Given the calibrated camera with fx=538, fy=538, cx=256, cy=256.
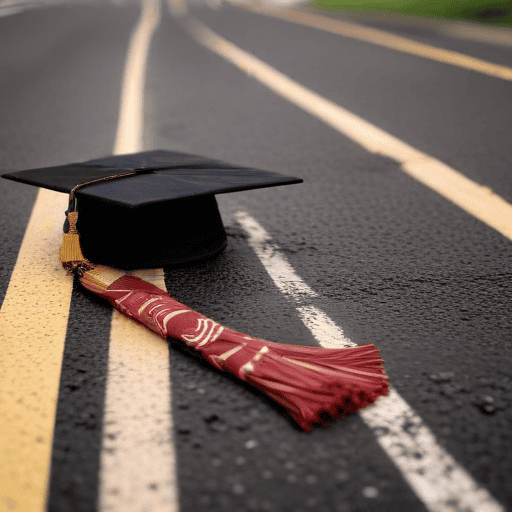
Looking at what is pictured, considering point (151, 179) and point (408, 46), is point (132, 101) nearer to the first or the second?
point (151, 179)

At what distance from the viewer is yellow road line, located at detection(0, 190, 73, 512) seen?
1170 millimetres

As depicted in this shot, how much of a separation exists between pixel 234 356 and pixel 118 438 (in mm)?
383

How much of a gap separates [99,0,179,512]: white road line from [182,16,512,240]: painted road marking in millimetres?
1779

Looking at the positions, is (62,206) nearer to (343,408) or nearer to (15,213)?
(15,213)

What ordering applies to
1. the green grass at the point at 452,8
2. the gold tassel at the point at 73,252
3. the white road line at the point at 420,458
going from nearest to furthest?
the white road line at the point at 420,458, the gold tassel at the point at 73,252, the green grass at the point at 452,8

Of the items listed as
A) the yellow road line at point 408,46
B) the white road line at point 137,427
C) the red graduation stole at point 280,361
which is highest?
the yellow road line at point 408,46

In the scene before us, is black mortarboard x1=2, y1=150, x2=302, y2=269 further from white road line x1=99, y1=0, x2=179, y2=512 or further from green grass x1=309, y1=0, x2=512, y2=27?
green grass x1=309, y1=0, x2=512, y2=27

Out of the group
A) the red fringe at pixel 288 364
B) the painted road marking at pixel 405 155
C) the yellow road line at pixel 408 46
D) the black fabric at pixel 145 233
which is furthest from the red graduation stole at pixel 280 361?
the yellow road line at pixel 408 46

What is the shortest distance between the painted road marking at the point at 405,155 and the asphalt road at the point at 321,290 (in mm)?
94

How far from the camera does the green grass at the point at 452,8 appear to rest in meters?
12.0

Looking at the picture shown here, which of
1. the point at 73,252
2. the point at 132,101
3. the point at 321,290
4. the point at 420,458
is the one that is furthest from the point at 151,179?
the point at 132,101

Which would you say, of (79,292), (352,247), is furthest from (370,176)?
(79,292)

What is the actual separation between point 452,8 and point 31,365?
15311 millimetres

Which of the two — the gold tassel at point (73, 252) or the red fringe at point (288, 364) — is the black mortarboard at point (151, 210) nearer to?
the gold tassel at point (73, 252)
